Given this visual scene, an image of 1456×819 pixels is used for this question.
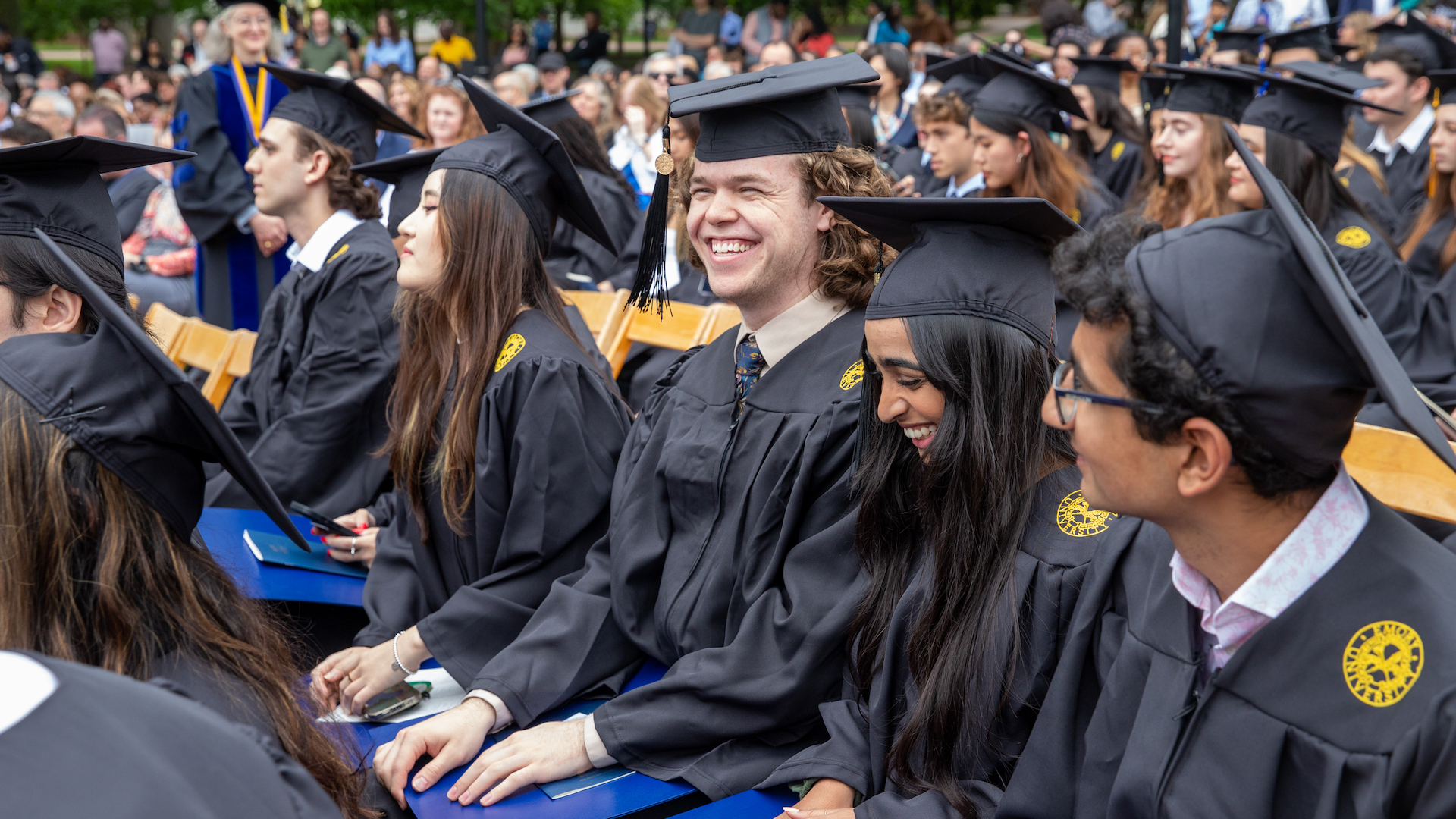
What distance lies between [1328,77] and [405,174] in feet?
12.7

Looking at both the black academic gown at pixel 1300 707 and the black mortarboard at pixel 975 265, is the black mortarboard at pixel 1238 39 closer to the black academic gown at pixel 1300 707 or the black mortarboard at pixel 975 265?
the black mortarboard at pixel 975 265

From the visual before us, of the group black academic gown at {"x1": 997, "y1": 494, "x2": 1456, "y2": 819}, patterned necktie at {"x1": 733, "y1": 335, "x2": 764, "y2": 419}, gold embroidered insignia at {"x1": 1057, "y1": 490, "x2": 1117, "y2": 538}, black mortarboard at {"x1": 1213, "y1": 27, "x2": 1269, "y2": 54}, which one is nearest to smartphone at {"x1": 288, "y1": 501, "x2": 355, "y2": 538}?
patterned necktie at {"x1": 733, "y1": 335, "x2": 764, "y2": 419}

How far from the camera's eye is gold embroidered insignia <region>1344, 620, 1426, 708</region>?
132 centimetres

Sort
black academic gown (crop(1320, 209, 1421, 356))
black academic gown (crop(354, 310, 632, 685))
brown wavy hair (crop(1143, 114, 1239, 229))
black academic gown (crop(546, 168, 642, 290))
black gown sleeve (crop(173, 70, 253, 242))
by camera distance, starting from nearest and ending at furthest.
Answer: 1. black academic gown (crop(354, 310, 632, 685))
2. black academic gown (crop(1320, 209, 1421, 356))
3. brown wavy hair (crop(1143, 114, 1239, 229))
4. black gown sleeve (crop(173, 70, 253, 242))
5. black academic gown (crop(546, 168, 642, 290))

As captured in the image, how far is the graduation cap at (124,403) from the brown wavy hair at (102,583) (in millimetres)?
18

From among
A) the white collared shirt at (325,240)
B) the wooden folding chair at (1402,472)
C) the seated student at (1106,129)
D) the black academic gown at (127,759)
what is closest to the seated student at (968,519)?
the wooden folding chair at (1402,472)

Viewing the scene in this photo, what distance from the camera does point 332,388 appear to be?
386cm

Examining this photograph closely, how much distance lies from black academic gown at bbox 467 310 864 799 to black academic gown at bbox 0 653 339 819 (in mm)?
1446

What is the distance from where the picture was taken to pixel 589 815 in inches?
84.0

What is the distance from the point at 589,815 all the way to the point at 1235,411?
138cm

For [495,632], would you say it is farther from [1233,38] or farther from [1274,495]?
[1233,38]

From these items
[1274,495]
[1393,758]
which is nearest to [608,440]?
[1274,495]

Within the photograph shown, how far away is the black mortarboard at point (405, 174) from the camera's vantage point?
141 inches

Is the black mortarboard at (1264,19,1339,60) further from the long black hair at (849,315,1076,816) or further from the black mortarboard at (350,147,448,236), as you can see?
the long black hair at (849,315,1076,816)
